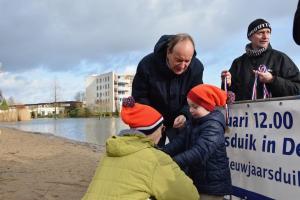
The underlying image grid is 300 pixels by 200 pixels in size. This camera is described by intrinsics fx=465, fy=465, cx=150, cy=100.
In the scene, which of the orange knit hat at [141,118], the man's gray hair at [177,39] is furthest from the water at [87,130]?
the orange knit hat at [141,118]

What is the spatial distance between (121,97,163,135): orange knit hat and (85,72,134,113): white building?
109m

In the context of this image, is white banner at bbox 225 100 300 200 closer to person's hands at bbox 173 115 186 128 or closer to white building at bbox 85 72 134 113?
person's hands at bbox 173 115 186 128

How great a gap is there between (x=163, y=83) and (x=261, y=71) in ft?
3.23

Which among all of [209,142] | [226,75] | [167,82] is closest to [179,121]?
[167,82]

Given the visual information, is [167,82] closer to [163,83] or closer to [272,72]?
[163,83]

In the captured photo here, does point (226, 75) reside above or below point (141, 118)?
above

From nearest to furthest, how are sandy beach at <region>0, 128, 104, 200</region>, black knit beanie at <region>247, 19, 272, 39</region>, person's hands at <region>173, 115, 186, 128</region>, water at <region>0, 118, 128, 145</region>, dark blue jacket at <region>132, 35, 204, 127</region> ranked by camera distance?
person's hands at <region>173, 115, 186, 128</region>, dark blue jacket at <region>132, 35, 204, 127</region>, black knit beanie at <region>247, 19, 272, 39</region>, sandy beach at <region>0, 128, 104, 200</region>, water at <region>0, 118, 128, 145</region>

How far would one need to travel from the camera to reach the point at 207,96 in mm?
3871

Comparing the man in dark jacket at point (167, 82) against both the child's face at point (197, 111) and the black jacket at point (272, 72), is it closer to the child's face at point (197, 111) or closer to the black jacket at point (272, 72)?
the child's face at point (197, 111)

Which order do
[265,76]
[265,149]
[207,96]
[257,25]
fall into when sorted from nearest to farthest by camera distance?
1. [207,96]
2. [265,149]
3. [265,76]
4. [257,25]

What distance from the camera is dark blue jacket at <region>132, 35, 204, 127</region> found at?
15.0 feet

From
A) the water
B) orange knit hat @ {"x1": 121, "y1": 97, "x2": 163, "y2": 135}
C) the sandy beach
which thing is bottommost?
the water

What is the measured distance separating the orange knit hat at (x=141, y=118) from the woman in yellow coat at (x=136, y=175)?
11cm

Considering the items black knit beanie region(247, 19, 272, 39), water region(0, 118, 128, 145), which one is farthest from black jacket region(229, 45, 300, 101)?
water region(0, 118, 128, 145)
